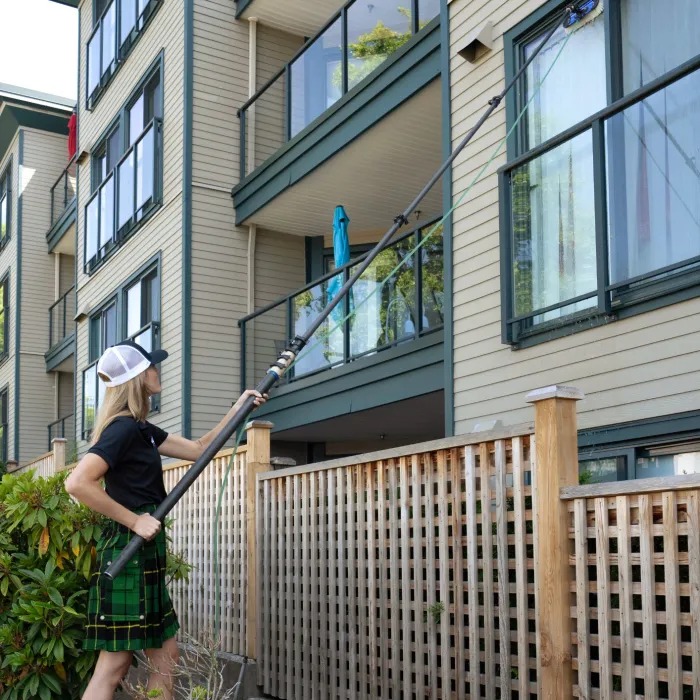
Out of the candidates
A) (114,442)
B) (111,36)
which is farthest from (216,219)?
(114,442)

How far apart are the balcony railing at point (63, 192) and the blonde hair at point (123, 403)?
62.9ft

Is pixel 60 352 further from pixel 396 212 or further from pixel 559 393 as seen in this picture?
pixel 559 393

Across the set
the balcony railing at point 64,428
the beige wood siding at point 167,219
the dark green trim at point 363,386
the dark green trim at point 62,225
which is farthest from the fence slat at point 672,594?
the balcony railing at point 64,428

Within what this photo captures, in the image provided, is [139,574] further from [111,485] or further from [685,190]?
[685,190]

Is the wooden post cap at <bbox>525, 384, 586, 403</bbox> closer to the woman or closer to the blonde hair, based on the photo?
the woman

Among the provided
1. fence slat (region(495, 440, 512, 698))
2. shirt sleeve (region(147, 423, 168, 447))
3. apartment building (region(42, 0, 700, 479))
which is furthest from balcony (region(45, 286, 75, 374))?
fence slat (region(495, 440, 512, 698))

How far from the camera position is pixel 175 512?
29.1ft

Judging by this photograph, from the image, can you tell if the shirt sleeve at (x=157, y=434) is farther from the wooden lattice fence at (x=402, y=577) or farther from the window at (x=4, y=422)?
the window at (x=4, y=422)

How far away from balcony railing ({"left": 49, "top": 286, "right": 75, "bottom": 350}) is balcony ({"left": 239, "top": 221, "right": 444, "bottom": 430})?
10506 mm

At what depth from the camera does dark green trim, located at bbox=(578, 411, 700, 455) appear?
5.55 meters

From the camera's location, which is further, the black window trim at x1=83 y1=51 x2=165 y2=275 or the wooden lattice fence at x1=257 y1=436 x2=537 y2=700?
the black window trim at x1=83 y1=51 x2=165 y2=275

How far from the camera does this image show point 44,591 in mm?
5328

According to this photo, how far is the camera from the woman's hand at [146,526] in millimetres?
4430

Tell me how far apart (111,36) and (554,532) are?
51.5ft
